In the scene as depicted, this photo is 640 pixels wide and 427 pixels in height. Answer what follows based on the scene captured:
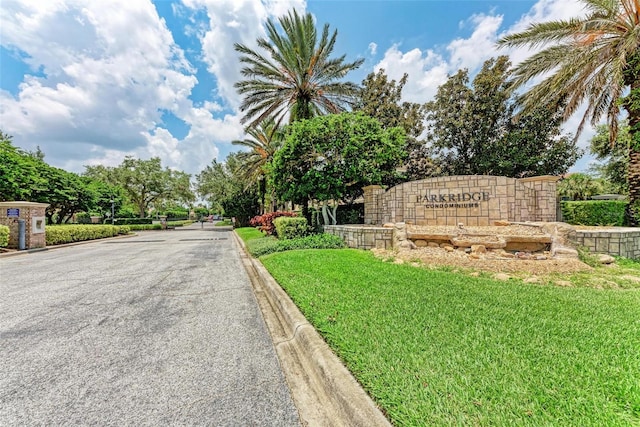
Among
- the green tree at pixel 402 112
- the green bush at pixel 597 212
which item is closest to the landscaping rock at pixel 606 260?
the green bush at pixel 597 212

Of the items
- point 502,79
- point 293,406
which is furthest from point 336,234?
point 502,79

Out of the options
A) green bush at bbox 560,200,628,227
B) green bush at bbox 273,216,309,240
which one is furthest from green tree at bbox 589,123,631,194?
green bush at bbox 273,216,309,240

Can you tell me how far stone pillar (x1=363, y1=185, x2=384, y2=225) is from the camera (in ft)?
41.6

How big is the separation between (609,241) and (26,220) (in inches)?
850

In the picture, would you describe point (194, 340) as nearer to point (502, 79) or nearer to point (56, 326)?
point (56, 326)

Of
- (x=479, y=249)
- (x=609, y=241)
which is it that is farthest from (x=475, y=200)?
(x=609, y=241)

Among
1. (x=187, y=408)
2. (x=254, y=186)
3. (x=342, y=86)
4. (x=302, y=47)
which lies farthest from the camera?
(x=254, y=186)

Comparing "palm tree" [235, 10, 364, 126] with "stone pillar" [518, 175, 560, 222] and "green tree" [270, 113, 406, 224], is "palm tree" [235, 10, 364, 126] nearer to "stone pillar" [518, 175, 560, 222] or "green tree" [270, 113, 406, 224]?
"green tree" [270, 113, 406, 224]

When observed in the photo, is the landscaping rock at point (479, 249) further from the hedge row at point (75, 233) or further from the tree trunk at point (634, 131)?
the hedge row at point (75, 233)

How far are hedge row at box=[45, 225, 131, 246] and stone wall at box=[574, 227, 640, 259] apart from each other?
72.9 feet

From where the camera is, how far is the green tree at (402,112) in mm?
19188

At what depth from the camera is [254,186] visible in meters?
30.7

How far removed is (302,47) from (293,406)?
15.4m

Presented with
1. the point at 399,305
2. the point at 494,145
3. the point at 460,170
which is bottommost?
the point at 399,305
